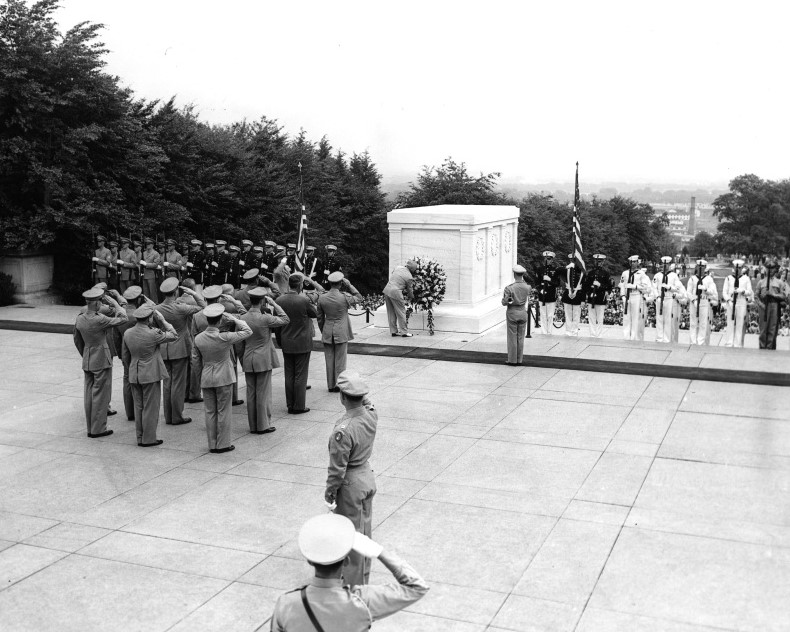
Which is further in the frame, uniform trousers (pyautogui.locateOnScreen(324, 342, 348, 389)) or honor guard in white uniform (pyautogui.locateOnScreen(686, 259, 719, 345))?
honor guard in white uniform (pyautogui.locateOnScreen(686, 259, 719, 345))

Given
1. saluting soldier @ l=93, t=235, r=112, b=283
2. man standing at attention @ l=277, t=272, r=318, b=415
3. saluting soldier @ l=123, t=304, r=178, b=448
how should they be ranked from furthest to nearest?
saluting soldier @ l=93, t=235, r=112, b=283, man standing at attention @ l=277, t=272, r=318, b=415, saluting soldier @ l=123, t=304, r=178, b=448

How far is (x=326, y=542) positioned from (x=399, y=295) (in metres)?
12.6

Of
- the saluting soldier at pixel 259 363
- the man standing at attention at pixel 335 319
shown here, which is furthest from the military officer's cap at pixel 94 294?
the man standing at attention at pixel 335 319

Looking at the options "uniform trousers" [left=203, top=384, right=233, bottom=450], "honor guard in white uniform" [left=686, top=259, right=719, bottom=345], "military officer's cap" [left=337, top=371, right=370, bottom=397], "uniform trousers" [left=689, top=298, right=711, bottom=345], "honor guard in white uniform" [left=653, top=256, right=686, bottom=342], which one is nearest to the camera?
"military officer's cap" [left=337, top=371, right=370, bottom=397]

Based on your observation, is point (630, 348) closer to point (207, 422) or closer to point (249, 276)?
point (249, 276)

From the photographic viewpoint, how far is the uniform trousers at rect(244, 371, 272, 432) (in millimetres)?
10039

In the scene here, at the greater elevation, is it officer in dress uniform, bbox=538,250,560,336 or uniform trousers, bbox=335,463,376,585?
officer in dress uniform, bbox=538,250,560,336

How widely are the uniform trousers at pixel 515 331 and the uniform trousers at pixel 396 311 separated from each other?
2871 millimetres

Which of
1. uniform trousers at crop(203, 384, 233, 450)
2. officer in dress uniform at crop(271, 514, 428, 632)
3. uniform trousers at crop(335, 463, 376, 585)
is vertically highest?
officer in dress uniform at crop(271, 514, 428, 632)

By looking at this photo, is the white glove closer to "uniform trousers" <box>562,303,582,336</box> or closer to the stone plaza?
the stone plaza

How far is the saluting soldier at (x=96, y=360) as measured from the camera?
987cm

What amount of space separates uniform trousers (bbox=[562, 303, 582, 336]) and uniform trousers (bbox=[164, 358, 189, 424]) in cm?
796

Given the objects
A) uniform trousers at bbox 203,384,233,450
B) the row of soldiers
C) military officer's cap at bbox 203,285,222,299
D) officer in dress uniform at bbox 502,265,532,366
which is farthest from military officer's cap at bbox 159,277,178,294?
the row of soldiers

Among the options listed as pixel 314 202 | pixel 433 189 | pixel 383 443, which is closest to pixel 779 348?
pixel 383 443
